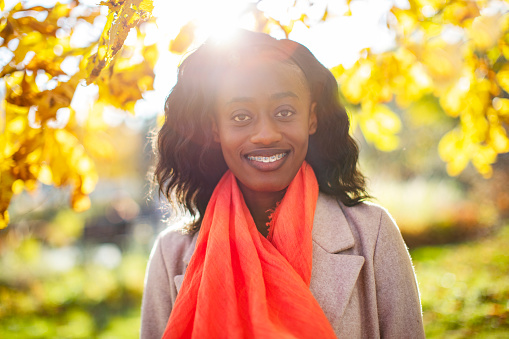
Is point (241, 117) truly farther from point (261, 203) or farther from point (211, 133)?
point (261, 203)

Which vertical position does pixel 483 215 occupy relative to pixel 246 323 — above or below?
below

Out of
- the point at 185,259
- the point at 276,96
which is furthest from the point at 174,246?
the point at 276,96

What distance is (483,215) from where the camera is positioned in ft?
23.6

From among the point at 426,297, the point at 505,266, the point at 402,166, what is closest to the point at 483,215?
the point at 505,266

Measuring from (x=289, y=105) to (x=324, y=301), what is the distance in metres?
0.81

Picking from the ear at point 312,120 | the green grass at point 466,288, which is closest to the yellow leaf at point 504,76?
the ear at point 312,120

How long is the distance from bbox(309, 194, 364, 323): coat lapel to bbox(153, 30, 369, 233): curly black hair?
0.45 feet

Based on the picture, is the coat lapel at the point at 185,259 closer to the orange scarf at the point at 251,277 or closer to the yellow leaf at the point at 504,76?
the orange scarf at the point at 251,277

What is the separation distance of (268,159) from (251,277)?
0.48 metres

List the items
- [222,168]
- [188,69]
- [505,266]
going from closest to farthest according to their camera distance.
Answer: [188,69], [222,168], [505,266]

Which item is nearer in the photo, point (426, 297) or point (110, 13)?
point (110, 13)

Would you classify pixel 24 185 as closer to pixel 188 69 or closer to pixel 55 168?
pixel 55 168

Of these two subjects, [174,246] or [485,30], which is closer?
[174,246]

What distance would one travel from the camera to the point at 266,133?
4.99 feet
